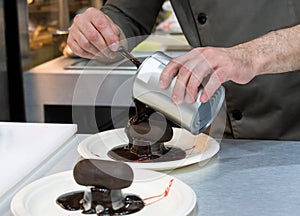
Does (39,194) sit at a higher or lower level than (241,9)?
lower

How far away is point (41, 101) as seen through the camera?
2127 mm

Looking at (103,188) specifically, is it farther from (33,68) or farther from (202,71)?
(33,68)

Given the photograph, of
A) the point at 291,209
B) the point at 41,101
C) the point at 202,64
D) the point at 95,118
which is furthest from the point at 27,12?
the point at 291,209

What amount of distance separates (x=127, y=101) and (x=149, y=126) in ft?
0.22

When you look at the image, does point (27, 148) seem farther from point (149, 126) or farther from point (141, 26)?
point (141, 26)

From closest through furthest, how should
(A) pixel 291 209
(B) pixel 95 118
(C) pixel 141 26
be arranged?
(A) pixel 291 209 → (B) pixel 95 118 → (C) pixel 141 26

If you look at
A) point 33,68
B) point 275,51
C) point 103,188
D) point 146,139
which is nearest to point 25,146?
point 146,139

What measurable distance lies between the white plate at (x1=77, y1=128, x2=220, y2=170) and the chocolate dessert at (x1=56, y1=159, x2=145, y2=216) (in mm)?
163

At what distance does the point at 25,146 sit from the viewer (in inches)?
45.7

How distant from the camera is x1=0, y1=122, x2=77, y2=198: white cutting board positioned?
102 centimetres

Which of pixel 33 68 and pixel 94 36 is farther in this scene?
pixel 33 68

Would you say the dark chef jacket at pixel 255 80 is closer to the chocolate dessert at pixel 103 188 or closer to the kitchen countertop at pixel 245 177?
the kitchen countertop at pixel 245 177

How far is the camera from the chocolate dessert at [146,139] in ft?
3.55

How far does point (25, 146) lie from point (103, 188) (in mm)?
340
